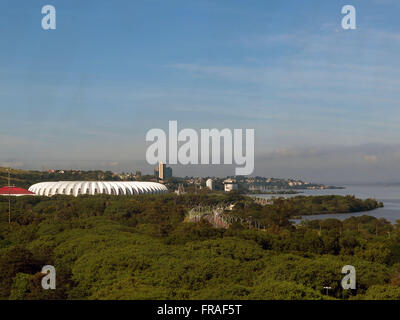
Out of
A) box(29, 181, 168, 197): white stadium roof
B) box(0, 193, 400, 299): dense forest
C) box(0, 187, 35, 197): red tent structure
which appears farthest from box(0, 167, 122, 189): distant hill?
box(0, 193, 400, 299): dense forest

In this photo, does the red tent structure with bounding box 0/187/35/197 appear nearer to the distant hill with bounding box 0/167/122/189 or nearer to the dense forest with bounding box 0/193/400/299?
the distant hill with bounding box 0/167/122/189

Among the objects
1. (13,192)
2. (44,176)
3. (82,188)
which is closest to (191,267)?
(13,192)

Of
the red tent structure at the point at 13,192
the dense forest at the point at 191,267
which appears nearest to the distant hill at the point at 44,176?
the red tent structure at the point at 13,192

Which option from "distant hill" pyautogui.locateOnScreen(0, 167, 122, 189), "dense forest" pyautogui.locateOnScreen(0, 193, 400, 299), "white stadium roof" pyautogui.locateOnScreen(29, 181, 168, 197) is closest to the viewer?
"dense forest" pyautogui.locateOnScreen(0, 193, 400, 299)

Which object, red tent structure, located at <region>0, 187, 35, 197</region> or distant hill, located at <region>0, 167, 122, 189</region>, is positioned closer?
red tent structure, located at <region>0, 187, 35, 197</region>

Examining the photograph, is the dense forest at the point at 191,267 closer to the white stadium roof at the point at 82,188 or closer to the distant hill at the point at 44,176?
the white stadium roof at the point at 82,188

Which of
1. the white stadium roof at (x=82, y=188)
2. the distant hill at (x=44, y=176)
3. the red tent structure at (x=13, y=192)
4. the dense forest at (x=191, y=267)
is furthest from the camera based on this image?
the distant hill at (x=44, y=176)

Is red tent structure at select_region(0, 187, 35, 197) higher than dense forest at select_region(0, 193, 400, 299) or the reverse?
higher

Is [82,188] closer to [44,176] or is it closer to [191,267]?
[44,176]

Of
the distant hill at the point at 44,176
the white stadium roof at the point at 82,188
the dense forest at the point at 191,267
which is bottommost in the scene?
the dense forest at the point at 191,267

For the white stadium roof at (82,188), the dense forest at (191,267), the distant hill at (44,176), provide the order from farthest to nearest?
1. the distant hill at (44,176)
2. the white stadium roof at (82,188)
3. the dense forest at (191,267)

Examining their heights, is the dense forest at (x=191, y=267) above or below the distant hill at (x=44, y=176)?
below

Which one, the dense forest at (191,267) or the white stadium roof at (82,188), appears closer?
the dense forest at (191,267)
